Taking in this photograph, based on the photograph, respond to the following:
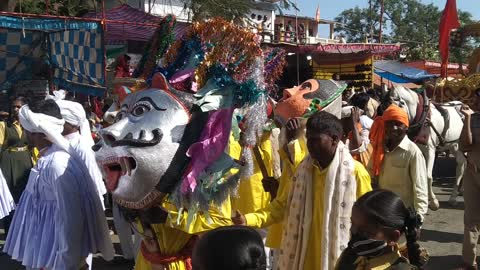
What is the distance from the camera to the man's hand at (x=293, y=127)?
3.87 meters

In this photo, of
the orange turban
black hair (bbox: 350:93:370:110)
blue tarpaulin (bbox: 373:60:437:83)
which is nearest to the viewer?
the orange turban

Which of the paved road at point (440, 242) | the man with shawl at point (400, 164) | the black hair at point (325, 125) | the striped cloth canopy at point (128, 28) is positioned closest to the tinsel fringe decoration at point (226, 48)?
the black hair at point (325, 125)

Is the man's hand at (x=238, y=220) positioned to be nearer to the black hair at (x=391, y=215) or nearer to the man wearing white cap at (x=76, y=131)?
the black hair at (x=391, y=215)

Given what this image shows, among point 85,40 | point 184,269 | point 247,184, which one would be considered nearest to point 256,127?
point 184,269

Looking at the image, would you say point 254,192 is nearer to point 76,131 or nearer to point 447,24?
point 76,131

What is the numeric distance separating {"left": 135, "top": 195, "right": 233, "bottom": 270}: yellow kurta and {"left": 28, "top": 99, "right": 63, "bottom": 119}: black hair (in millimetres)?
1063

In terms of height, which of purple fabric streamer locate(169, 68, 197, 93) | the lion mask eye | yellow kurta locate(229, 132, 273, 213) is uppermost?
purple fabric streamer locate(169, 68, 197, 93)

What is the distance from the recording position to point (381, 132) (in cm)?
452

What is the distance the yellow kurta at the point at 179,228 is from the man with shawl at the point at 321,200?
0.13m

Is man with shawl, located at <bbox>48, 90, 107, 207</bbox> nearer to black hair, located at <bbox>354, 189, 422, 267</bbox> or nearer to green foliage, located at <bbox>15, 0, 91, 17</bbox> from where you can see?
black hair, located at <bbox>354, 189, 422, 267</bbox>

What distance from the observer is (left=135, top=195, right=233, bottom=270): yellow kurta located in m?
2.82

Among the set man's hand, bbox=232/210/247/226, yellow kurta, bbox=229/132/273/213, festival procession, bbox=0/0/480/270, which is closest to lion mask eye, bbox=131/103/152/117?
festival procession, bbox=0/0/480/270

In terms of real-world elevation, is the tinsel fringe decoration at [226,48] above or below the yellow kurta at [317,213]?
above

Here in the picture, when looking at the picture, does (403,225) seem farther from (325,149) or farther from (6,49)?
(6,49)
